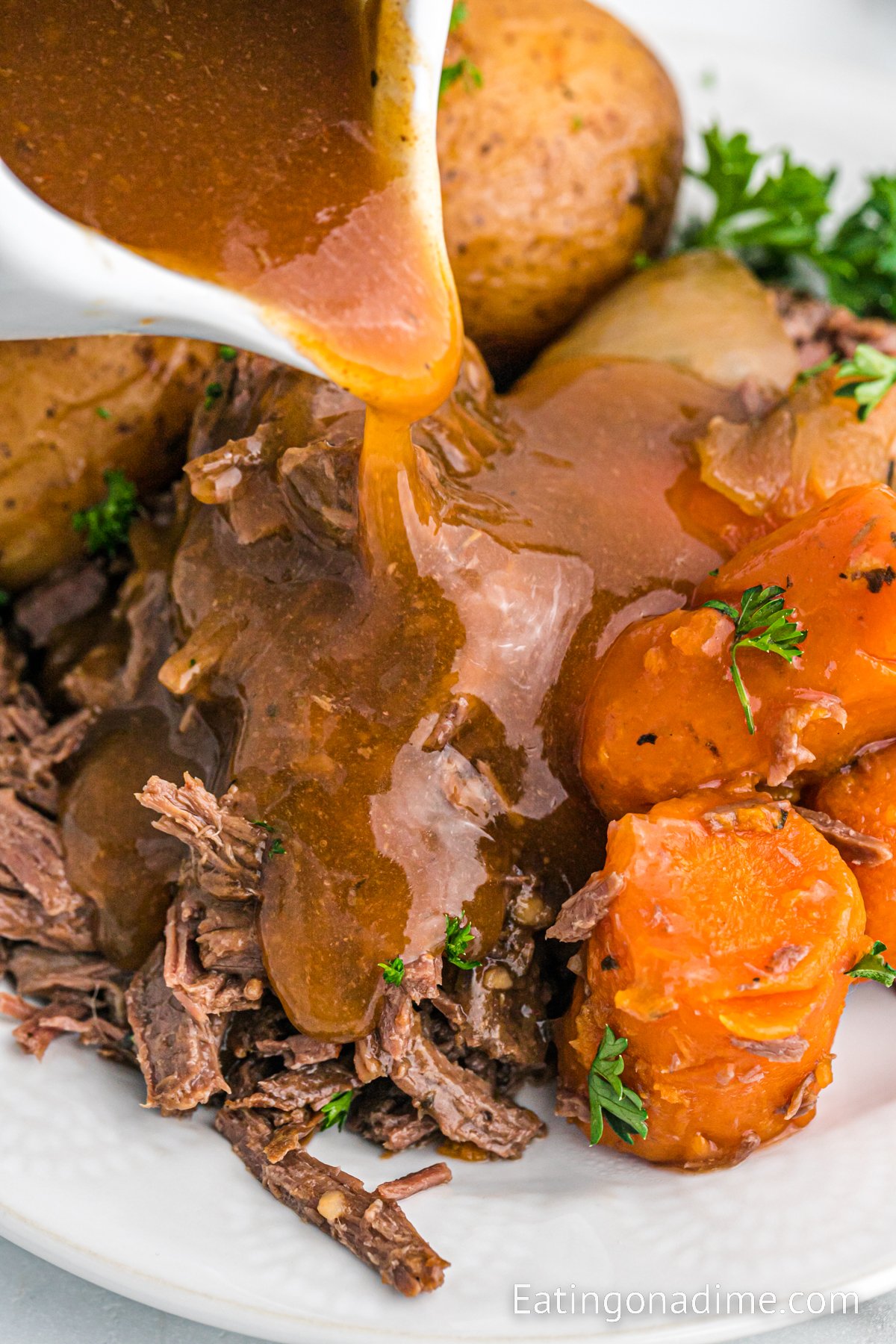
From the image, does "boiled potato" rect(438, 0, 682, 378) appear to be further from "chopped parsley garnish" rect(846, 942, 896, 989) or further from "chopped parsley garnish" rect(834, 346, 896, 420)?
"chopped parsley garnish" rect(846, 942, 896, 989)

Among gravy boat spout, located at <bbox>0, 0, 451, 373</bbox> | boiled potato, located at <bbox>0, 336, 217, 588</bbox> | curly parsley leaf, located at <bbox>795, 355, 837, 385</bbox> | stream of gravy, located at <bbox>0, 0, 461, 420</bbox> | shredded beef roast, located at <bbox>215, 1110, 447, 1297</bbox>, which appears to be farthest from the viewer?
boiled potato, located at <bbox>0, 336, 217, 588</bbox>

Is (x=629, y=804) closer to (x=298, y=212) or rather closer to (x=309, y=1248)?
(x=309, y=1248)

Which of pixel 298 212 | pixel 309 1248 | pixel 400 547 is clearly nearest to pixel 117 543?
pixel 400 547

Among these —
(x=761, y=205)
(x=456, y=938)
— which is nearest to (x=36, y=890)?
(x=456, y=938)

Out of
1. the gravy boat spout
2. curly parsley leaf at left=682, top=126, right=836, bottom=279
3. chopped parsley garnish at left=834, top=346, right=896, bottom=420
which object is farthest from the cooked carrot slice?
curly parsley leaf at left=682, top=126, right=836, bottom=279

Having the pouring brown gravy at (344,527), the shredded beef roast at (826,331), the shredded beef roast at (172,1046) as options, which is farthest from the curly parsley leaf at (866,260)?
the shredded beef roast at (172,1046)

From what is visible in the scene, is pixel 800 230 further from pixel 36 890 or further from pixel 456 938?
pixel 36 890
